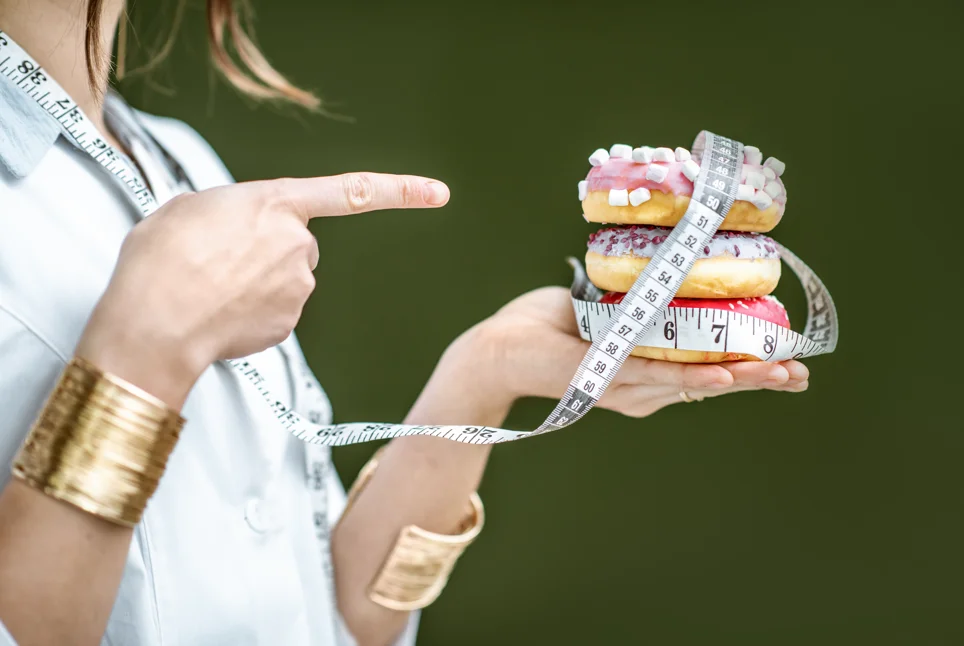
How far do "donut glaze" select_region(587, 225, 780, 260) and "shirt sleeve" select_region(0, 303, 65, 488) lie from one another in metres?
0.86

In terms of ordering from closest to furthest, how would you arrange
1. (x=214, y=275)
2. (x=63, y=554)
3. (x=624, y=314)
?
(x=63, y=554)
(x=214, y=275)
(x=624, y=314)

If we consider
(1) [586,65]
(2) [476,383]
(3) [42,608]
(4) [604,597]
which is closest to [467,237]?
(1) [586,65]

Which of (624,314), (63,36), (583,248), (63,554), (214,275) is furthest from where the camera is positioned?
(583,248)

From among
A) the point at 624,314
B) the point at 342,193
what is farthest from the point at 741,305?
the point at 342,193

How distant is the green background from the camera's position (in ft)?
9.62

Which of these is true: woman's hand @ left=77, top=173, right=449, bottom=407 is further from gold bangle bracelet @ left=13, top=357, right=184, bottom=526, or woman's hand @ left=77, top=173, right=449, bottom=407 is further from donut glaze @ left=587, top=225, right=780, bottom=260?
donut glaze @ left=587, top=225, right=780, bottom=260

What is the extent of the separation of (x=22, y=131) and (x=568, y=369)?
92 centimetres

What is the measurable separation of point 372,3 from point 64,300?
8.18 feet

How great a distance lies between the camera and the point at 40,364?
1.04 metres

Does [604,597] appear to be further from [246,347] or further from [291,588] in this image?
[246,347]

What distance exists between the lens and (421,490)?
1.62m

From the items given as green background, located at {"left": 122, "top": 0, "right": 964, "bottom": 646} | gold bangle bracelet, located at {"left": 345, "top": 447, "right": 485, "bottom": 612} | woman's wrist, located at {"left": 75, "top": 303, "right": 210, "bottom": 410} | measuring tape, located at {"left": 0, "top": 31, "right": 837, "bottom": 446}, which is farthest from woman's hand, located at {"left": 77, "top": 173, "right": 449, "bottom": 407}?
green background, located at {"left": 122, "top": 0, "right": 964, "bottom": 646}

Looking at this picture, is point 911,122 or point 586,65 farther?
point 586,65

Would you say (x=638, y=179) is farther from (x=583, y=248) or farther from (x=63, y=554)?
(x=583, y=248)
